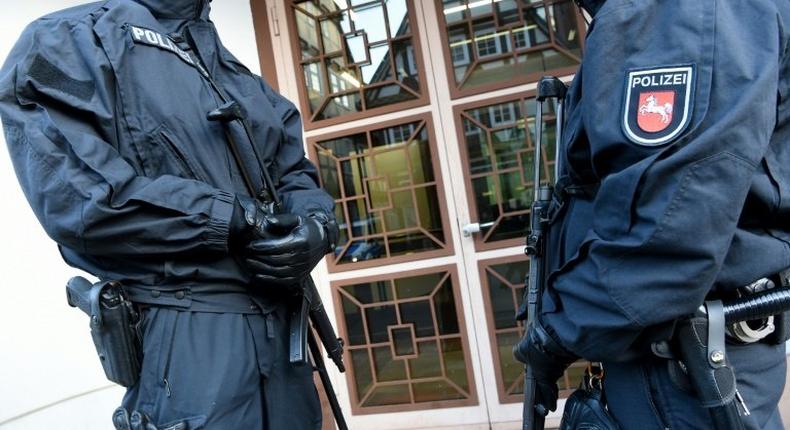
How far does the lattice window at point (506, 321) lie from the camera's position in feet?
9.68

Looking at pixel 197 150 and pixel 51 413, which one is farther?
pixel 51 413

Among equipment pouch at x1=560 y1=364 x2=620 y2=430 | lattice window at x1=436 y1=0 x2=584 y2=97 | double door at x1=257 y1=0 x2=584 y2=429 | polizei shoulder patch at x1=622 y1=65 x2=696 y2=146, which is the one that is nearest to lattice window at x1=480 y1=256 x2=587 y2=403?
double door at x1=257 y1=0 x2=584 y2=429

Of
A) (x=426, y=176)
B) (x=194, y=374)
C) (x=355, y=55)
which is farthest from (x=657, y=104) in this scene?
(x=355, y=55)

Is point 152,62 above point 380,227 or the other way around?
above

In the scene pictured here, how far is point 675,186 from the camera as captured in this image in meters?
0.91

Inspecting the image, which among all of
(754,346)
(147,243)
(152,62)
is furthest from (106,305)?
(754,346)

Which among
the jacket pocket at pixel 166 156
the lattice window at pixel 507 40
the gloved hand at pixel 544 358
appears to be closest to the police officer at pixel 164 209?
the jacket pocket at pixel 166 156

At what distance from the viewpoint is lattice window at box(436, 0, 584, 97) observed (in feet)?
9.38

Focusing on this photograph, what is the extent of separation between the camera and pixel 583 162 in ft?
3.71

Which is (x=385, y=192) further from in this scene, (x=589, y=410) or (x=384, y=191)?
(x=589, y=410)

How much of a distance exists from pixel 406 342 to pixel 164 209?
2.14 m

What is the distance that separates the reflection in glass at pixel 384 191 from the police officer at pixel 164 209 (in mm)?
1668

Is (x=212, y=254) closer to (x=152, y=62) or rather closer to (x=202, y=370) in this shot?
(x=202, y=370)

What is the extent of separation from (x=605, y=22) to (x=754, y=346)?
2.21ft
